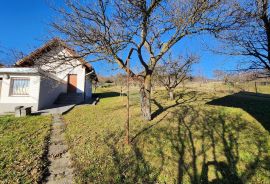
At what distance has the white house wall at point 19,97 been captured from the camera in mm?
14234

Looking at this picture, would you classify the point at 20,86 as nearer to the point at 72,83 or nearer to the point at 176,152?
the point at 72,83

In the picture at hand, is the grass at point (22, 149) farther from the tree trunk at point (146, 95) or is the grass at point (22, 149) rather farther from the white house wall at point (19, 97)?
the tree trunk at point (146, 95)

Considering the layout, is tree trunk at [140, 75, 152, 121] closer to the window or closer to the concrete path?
the concrete path

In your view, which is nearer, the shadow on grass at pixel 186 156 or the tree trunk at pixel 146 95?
the shadow on grass at pixel 186 156

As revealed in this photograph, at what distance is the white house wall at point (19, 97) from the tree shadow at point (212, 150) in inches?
422

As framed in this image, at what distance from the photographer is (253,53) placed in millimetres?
7227

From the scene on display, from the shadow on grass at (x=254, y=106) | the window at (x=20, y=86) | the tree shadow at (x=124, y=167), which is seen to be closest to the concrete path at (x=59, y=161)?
the tree shadow at (x=124, y=167)

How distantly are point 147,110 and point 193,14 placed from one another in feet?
14.7

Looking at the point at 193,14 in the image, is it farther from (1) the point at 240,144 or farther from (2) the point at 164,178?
(2) the point at 164,178

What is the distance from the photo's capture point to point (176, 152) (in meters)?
5.94

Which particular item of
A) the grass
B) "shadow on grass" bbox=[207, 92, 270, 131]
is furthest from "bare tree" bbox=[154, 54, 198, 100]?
the grass

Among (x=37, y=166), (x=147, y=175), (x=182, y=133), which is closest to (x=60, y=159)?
(x=37, y=166)

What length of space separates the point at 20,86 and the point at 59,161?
11240mm

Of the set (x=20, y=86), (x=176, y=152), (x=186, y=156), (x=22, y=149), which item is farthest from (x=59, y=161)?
(x=20, y=86)
